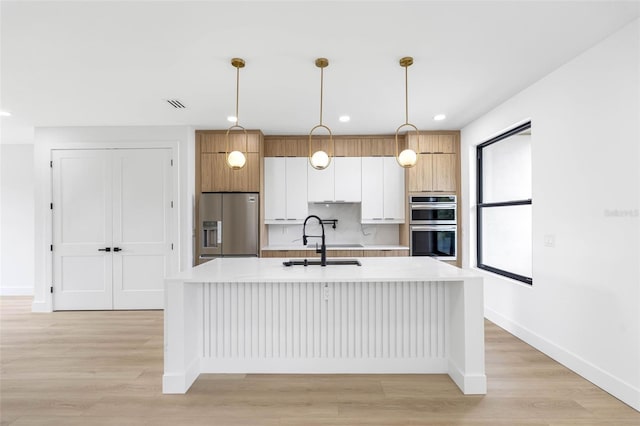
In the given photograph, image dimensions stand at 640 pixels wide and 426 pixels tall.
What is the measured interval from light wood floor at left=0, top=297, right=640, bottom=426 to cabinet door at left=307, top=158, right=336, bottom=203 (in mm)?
2925

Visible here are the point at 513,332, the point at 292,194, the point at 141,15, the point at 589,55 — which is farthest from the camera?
the point at 292,194

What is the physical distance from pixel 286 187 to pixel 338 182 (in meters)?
0.80

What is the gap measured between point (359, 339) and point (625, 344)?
1.82m

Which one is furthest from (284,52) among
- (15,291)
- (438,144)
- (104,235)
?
(15,291)

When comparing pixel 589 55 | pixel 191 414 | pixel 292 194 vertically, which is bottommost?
pixel 191 414

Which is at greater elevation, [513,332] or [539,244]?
[539,244]

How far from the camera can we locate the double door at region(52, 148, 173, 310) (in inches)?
191

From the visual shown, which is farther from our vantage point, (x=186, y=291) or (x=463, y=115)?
(x=463, y=115)

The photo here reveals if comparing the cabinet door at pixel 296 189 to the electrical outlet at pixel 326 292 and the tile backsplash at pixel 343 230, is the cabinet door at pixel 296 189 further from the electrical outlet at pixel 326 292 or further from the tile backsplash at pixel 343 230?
the electrical outlet at pixel 326 292

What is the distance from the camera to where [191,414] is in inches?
88.0

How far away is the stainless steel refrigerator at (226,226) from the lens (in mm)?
4832

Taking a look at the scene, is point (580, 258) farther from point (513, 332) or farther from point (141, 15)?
point (141, 15)

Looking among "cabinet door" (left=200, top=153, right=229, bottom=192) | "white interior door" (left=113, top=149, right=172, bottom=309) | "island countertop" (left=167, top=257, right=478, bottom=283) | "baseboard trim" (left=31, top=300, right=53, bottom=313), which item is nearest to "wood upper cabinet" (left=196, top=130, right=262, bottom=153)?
"cabinet door" (left=200, top=153, right=229, bottom=192)

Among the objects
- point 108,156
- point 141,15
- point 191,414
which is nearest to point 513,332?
point 191,414
